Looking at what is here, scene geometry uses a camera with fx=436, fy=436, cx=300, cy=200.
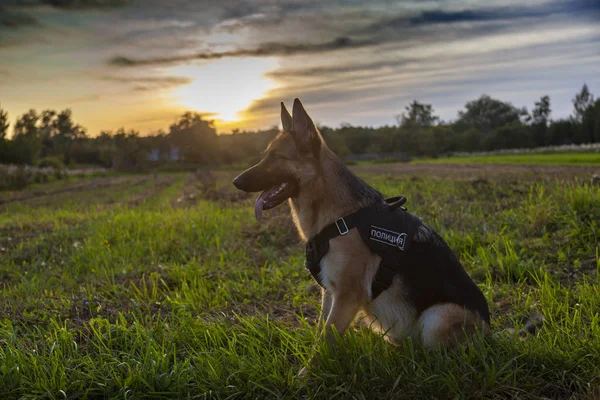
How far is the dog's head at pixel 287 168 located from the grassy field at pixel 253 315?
45.9 inches

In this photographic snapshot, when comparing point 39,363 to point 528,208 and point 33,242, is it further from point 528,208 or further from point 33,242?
point 528,208

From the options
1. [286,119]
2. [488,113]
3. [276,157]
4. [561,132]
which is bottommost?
[276,157]

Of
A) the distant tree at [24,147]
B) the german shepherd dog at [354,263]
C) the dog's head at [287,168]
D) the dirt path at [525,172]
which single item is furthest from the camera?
the distant tree at [24,147]

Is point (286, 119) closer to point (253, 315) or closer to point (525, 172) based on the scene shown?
point (253, 315)

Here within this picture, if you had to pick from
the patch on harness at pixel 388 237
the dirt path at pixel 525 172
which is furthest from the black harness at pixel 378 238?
the dirt path at pixel 525 172

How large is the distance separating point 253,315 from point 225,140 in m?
64.7

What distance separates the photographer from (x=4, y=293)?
18.4 feet

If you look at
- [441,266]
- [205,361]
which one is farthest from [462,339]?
[205,361]

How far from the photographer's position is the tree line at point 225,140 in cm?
5709

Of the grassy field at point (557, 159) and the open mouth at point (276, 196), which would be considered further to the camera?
the grassy field at point (557, 159)

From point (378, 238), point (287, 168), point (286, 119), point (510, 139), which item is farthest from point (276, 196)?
point (510, 139)

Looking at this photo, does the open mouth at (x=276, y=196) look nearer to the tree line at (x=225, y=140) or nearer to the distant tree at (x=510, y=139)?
the tree line at (x=225, y=140)

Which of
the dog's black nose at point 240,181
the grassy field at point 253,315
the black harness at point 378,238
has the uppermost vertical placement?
the dog's black nose at point 240,181

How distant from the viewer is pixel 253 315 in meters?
4.60
